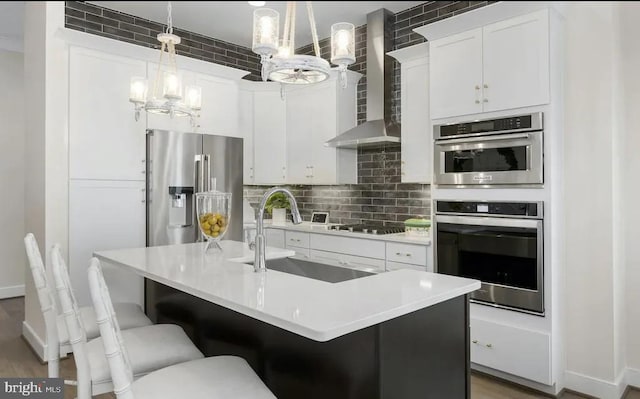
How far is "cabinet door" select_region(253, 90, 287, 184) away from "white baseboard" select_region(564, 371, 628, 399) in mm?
2979

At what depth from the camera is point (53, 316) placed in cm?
171

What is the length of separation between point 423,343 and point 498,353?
61.5 inches

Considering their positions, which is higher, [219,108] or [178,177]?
[219,108]

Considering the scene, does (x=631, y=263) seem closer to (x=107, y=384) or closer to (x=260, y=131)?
(x=107, y=384)

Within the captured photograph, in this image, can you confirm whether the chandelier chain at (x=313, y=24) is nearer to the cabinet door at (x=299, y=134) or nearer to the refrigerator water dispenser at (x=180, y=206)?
the refrigerator water dispenser at (x=180, y=206)

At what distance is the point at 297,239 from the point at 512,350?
2.10m

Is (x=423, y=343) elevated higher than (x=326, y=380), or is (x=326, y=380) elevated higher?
(x=423, y=343)

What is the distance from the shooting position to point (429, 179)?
336 cm

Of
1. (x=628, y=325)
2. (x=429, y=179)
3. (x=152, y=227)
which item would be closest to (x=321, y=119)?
(x=429, y=179)

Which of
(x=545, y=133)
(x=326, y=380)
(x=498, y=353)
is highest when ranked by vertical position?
(x=545, y=133)

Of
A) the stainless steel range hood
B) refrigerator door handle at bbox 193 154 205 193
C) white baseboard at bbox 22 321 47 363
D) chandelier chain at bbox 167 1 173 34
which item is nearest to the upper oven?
the stainless steel range hood

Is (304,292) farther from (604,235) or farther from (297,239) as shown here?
(297,239)

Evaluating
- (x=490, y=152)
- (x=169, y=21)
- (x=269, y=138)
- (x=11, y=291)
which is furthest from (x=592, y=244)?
(x=11, y=291)

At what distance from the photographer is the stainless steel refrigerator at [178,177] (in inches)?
133
